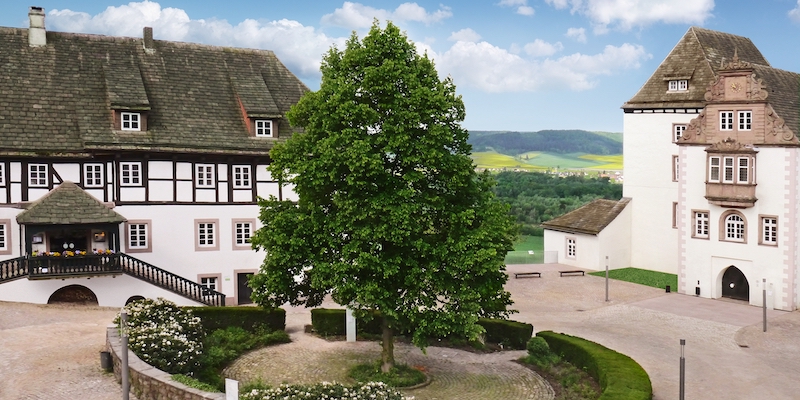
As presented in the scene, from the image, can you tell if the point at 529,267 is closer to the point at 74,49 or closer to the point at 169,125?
the point at 169,125

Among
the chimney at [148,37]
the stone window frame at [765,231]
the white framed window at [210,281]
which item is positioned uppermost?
the chimney at [148,37]

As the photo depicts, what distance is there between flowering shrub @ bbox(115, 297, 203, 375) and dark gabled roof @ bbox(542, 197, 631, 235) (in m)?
31.4

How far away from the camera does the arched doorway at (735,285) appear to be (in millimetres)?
41156

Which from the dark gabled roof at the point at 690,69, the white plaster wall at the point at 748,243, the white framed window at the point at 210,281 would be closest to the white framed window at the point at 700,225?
the white plaster wall at the point at 748,243

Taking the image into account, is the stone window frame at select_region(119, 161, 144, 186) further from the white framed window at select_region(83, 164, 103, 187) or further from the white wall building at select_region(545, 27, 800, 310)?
the white wall building at select_region(545, 27, 800, 310)

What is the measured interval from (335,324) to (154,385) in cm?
1154

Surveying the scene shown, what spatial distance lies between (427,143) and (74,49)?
80.3 ft

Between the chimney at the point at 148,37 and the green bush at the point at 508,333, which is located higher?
the chimney at the point at 148,37

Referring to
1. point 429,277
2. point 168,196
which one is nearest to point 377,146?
point 429,277

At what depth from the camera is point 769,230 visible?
39094 millimetres

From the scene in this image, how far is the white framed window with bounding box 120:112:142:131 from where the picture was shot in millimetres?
37094

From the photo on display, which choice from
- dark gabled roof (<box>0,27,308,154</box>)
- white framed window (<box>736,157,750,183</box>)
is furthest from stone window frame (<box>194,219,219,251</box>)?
white framed window (<box>736,157,750,183</box>)

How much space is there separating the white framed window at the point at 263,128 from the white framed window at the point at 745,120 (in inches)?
946

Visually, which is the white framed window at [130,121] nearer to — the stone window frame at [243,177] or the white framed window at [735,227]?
the stone window frame at [243,177]
